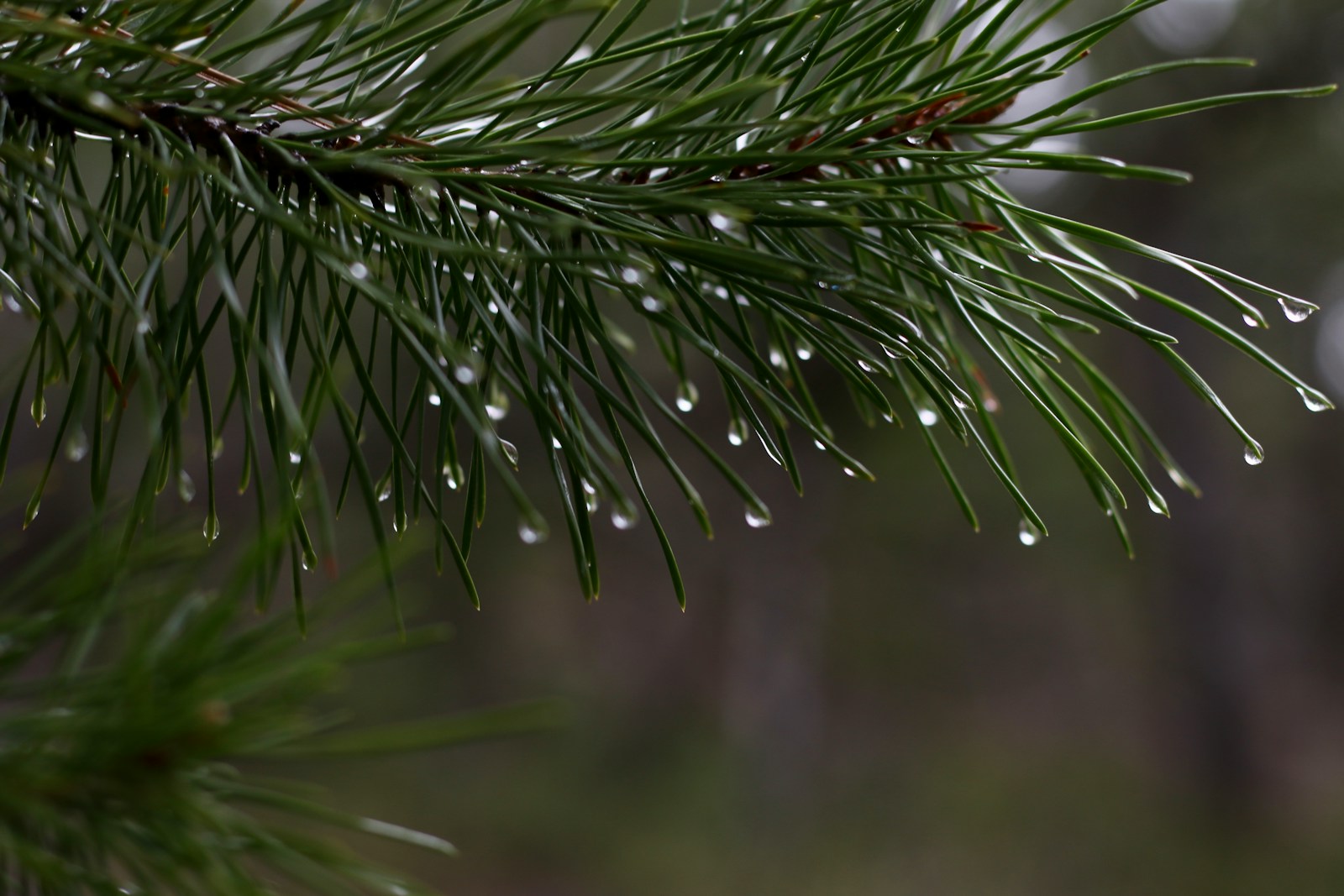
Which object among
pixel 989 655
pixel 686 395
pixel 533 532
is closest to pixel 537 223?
pixel 533 532

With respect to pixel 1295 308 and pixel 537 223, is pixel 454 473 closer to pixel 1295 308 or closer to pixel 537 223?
pixel 537 223

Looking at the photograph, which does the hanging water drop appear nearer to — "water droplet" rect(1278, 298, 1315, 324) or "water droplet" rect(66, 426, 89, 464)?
"water droplet" rect(66, 426, 89, 464)

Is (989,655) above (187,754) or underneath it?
above

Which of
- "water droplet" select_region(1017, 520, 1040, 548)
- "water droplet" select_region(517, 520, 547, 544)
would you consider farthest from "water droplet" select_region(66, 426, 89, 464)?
"water droplet" select_region(1017, 520, 1040, 548)

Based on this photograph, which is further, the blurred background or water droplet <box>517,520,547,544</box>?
the blurred background

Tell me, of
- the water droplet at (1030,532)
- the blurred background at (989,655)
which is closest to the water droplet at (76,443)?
the water droplet at (1030,532)

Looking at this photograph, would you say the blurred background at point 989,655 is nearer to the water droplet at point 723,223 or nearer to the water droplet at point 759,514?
the water droplet at point 723,223

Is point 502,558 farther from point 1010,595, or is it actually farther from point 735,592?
point 1010,595
